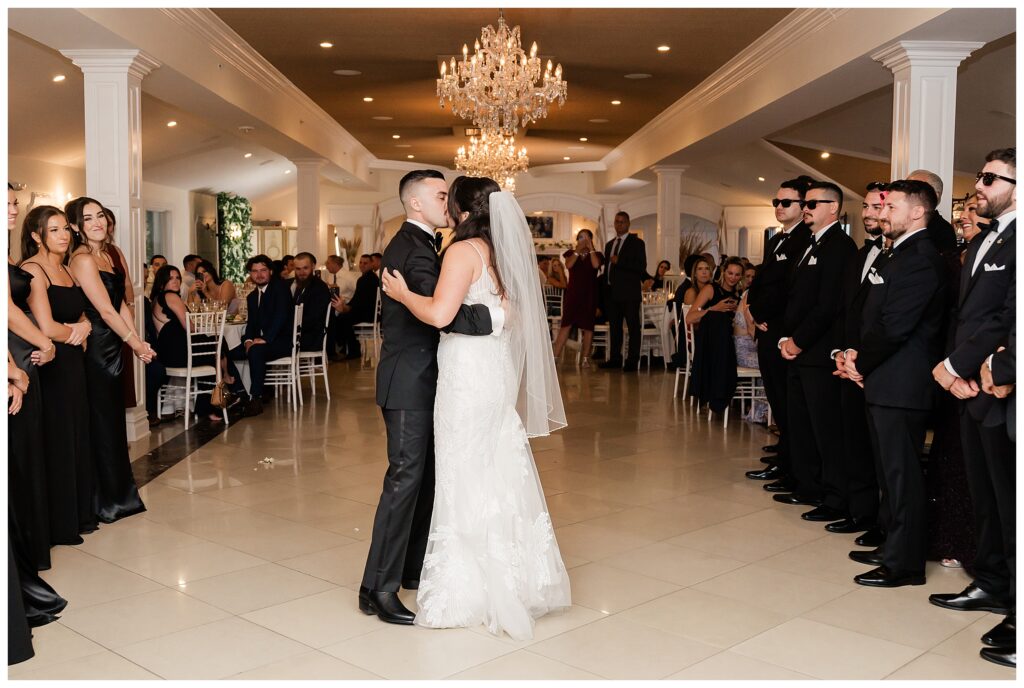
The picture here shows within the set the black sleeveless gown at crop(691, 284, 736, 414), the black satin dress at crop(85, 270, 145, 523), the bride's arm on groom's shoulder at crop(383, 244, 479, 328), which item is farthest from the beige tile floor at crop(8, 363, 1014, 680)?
the black sleeveless gown at crop(691, 284, 736, 414)

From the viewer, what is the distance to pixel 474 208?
3.42 metres

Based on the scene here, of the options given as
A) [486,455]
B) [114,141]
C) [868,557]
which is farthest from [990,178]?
[114,141]

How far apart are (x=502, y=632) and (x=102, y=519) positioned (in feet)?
8.10

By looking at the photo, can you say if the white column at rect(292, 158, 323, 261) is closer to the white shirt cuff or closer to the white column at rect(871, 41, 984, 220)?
the white column at rect(871, 41, 984, 220)

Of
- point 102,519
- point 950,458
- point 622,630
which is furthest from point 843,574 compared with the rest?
point 102,519

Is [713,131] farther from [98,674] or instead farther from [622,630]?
[98,674]

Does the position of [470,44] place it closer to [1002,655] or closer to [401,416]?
[401,416]

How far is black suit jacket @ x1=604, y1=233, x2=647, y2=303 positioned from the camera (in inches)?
458

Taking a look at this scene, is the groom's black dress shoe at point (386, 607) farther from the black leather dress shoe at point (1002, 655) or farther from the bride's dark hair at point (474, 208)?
the black leather dress shoe at point (1002, 655)

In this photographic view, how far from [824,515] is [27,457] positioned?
3.70m

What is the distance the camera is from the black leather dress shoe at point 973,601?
3.58m

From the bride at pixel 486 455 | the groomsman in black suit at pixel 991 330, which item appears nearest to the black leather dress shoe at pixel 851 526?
the groomsman in black suit at pixel 991 330

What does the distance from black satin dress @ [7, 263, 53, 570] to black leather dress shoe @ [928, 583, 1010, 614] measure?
341 centimetres

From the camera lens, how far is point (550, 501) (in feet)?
17.6
